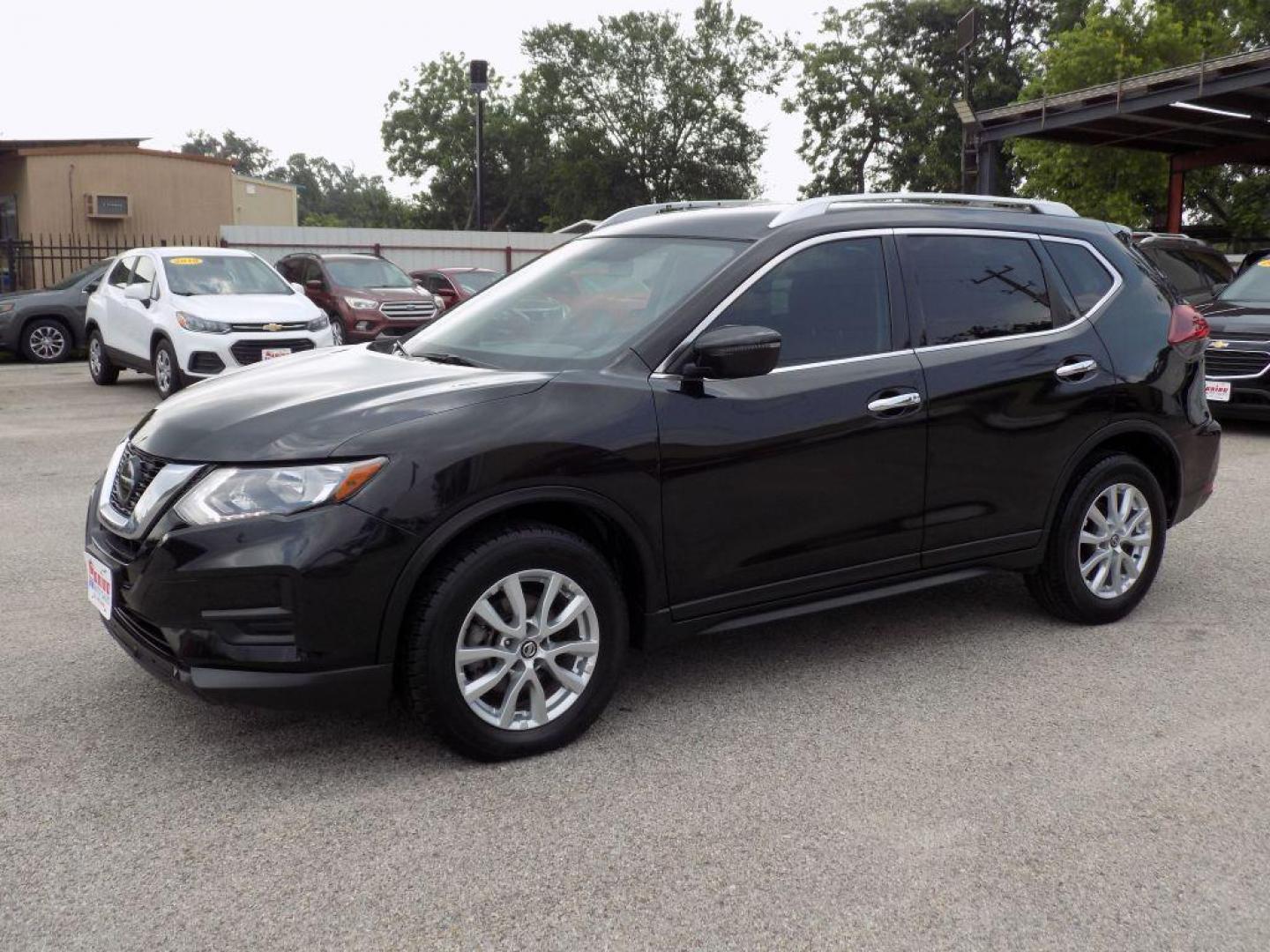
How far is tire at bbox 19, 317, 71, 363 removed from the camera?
18.7 m

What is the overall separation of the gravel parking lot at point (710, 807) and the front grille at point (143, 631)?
0.39 m

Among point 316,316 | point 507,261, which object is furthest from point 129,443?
point 507,261

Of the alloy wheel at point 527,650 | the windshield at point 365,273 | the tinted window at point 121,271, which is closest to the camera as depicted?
the alloy wheel at point 527,650

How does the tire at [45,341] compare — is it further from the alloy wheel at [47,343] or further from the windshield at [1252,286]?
the windshield at [1252,286]

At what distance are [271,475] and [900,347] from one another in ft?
7.62

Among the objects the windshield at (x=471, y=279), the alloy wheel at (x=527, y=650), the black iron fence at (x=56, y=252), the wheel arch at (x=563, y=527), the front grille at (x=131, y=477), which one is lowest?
the alloy wheel at (x=527, y=650)

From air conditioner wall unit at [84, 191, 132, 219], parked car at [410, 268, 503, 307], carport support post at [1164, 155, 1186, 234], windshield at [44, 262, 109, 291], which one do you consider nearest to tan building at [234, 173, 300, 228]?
air conditioner wall unit at [84, 191, 132, 219]

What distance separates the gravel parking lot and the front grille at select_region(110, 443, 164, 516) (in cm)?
76

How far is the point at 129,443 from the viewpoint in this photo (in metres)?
4.07

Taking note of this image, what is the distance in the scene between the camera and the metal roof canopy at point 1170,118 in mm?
19250

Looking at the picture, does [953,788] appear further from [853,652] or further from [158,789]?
[158,789]

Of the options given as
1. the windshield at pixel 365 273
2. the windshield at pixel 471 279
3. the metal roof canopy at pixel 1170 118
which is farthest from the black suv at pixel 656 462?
the windshield at pixel 471 279

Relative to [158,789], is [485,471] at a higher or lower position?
higher

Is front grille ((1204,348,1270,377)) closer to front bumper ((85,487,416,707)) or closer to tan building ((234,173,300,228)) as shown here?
front bumper ((85,487,416,707))
